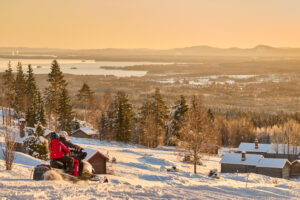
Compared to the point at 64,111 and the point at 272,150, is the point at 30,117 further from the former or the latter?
the point at 272,150

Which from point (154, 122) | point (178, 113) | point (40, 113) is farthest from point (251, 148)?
point (40, 113)

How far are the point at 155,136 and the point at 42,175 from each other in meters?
53.8

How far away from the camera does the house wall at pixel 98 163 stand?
110 feet

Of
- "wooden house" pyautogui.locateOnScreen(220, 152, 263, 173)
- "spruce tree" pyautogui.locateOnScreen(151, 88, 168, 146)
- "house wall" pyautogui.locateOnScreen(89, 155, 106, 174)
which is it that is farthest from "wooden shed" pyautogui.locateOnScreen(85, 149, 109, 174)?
"spruce tree" pyautogui.locateOnScreen(151, 88, 168, 146)

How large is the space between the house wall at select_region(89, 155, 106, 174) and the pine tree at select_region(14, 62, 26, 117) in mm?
35914

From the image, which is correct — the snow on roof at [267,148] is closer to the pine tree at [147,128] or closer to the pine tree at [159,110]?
the pine tree at [159,110]

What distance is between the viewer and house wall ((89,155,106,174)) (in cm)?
3350

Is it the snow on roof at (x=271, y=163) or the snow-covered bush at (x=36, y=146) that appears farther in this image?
the snow on roof at (x=271, y=163)

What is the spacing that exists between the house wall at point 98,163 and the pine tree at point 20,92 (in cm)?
3591

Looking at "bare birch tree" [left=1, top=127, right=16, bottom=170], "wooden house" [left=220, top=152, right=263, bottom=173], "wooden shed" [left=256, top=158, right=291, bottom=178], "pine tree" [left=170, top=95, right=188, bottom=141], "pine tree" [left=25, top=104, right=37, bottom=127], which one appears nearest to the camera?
"bare birch tree" [left=1, top=127, right=16, bottom=170]

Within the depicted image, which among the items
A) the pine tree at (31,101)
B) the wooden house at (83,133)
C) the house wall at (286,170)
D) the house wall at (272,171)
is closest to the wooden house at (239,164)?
the house wall at (272,171)

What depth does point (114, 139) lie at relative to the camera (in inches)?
2662

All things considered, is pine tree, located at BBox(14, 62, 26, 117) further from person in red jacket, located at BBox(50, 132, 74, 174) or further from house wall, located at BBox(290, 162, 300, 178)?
person in red jacket, located at BBox(50, 132, 74, 174)

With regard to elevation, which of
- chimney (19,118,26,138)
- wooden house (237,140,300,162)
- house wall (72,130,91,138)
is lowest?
wooden house (237,140,300,162)
